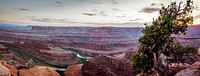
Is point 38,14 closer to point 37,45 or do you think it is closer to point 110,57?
point 37,45

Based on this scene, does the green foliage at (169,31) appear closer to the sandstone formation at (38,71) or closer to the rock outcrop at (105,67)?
the rock outcrop at (105,67)

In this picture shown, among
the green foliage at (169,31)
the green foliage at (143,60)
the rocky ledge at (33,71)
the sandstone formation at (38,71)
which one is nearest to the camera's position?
the green foliage at (169,31)

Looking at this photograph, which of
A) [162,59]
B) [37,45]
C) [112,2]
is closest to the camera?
[162,59]

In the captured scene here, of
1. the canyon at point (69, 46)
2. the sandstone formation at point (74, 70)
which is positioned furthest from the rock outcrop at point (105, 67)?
the sandstone formation at point (74, 70)

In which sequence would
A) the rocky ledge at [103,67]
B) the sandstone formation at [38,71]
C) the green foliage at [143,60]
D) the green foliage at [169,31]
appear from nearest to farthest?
1. the green foliage at [169,31]
2. the green foliage at [143,60]
3. the sandstone formation at [38,71]
4. the rocky ledge at [103,67]

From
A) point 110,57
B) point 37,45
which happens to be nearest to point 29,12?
point 37,45

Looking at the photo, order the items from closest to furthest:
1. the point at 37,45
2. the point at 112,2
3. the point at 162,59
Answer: the point at 162,59 < the point at 112,2 < the point at 37,45

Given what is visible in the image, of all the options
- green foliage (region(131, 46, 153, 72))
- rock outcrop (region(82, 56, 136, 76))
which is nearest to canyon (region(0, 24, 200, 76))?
rock outcrop (region(82, 56, 136, 76))

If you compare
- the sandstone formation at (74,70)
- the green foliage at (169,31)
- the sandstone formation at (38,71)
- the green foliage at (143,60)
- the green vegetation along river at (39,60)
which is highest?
the green foliage at (169,31)
